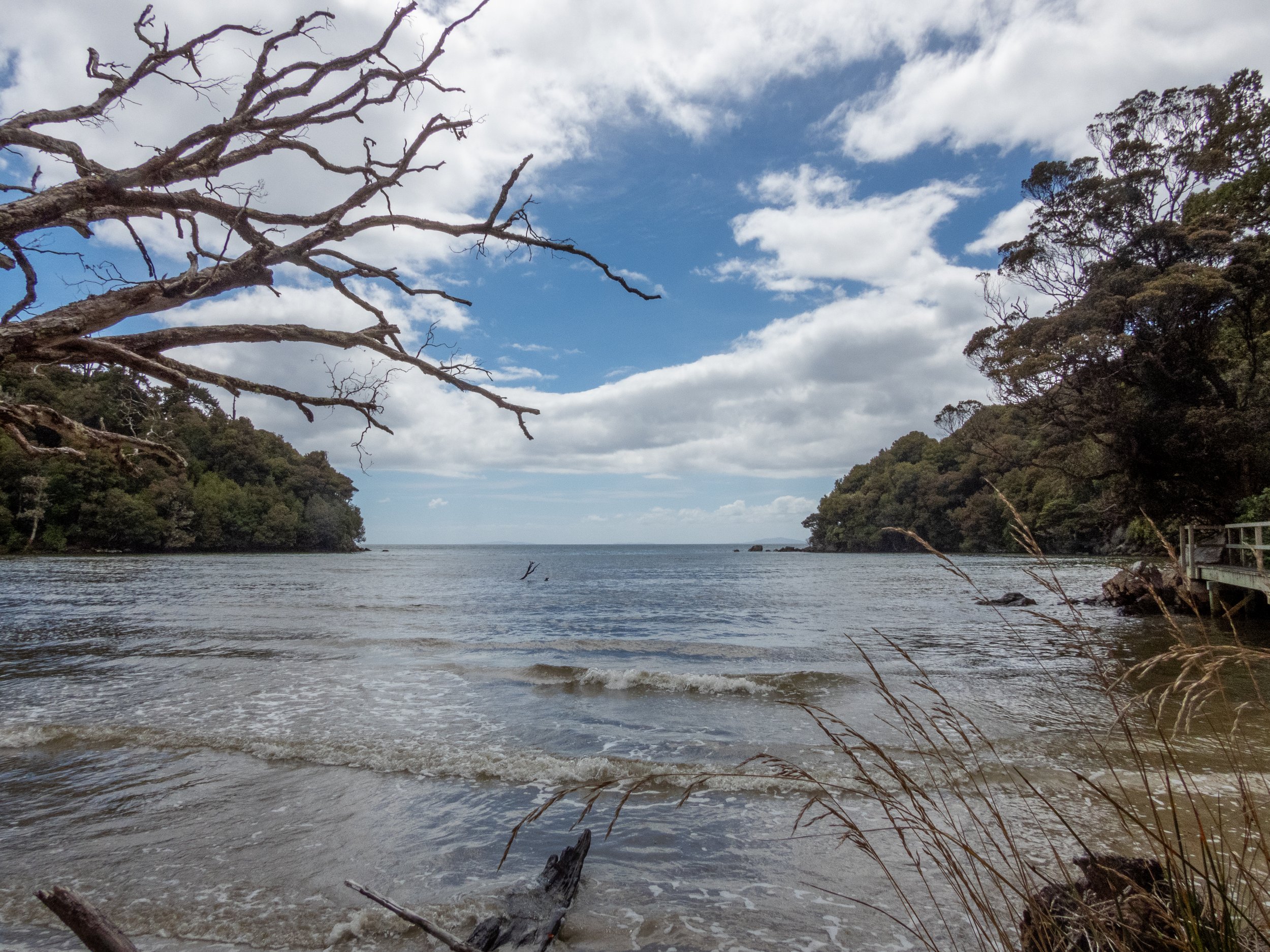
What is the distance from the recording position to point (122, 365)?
432 centimetres

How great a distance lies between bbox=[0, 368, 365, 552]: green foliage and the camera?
6531 centimetres

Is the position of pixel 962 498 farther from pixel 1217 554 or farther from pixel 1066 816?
pixel 1066 816

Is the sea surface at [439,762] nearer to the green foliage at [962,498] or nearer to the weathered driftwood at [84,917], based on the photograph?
the weathered driftwood at [84,917]

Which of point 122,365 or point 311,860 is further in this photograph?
point 311,860

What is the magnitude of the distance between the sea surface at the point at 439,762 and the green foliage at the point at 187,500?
33452 mm

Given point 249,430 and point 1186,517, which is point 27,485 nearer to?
point 249,430

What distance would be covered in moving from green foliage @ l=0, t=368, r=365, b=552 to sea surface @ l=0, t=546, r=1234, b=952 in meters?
33.5

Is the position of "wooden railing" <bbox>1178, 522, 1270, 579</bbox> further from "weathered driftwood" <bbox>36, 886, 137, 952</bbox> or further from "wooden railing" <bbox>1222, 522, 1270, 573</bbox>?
"weathered driftwood" <bbox>36, 886, 137, 952</bbox>

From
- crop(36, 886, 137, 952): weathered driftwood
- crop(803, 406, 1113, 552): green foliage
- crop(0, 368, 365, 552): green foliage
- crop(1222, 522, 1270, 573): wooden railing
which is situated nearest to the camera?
crop(36, 886, 137, 952): weathered driftwood

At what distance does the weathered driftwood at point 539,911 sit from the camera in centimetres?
362

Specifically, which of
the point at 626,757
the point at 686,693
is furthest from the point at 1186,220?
the point at 626,757

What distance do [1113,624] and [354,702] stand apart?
2014 centimetres

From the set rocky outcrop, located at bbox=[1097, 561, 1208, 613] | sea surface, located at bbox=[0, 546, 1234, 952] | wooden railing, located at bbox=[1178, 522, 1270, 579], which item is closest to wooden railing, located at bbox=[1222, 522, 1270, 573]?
wooden railing, located at bbox=[1178, 522, 1270, 579]

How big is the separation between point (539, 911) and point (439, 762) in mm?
3343
